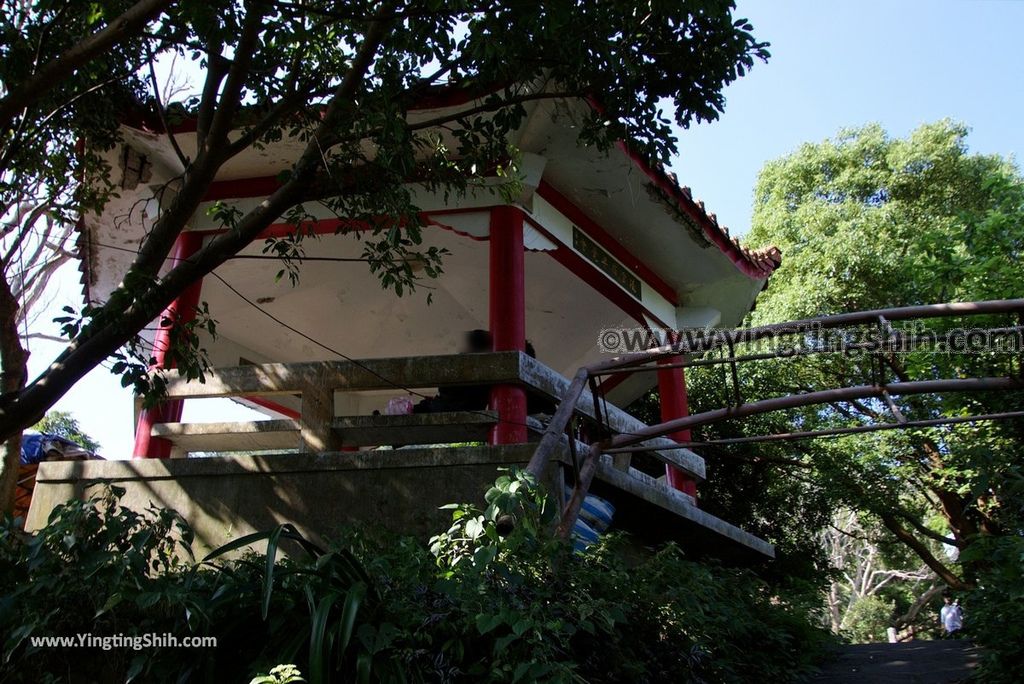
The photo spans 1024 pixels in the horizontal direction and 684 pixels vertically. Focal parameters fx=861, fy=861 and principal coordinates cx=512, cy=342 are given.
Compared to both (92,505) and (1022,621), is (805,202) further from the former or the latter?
(92,505)

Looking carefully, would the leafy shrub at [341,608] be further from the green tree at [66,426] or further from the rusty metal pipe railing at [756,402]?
the green tree at [66,426]

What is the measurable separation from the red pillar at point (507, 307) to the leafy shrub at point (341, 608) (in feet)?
6.00

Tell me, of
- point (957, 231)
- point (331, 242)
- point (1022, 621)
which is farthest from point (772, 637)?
point (957, 231)

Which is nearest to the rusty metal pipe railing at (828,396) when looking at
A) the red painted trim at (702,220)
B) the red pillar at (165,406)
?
the red painted trim at (702,220)

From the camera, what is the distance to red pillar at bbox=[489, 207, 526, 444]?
563cm

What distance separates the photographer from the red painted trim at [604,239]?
745 cm

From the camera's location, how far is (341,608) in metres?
3.01

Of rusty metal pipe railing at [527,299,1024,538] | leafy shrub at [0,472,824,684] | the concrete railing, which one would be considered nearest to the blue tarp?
the concrete railing

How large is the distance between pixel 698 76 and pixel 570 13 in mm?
1250

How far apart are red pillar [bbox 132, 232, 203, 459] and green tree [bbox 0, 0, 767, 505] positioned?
0.96 m

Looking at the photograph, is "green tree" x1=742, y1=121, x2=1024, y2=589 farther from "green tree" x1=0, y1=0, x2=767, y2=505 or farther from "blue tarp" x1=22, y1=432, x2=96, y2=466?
"blue tarp" x1=22, y1=432, x2=96, y2=466

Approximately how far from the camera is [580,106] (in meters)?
6.48

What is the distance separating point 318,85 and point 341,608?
3.65m

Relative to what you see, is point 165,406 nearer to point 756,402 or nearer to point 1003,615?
point 756,402
